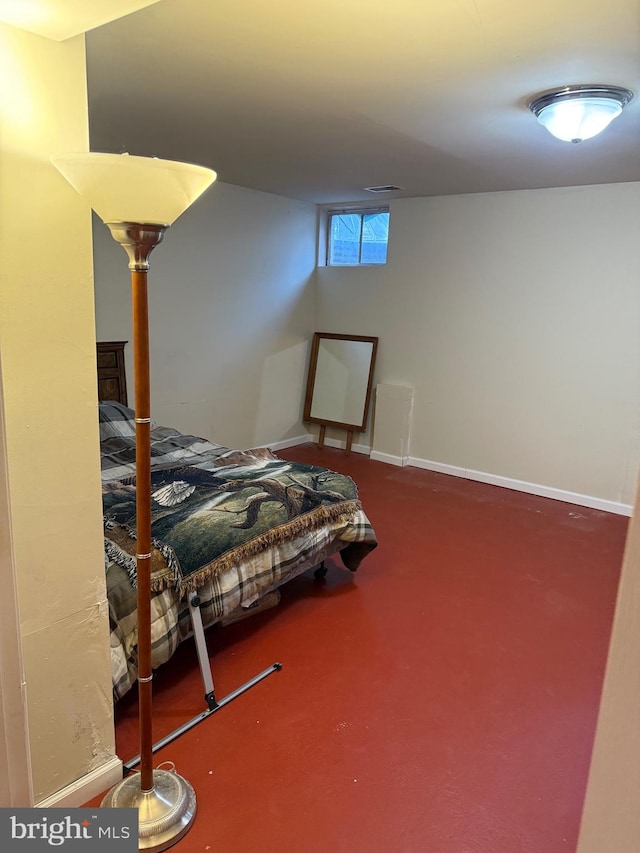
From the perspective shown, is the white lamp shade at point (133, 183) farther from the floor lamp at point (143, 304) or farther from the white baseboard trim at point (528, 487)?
the white baseboard trim at point (528, 487)

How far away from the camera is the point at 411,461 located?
516 cm

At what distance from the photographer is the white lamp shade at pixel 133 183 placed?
1.25 metres

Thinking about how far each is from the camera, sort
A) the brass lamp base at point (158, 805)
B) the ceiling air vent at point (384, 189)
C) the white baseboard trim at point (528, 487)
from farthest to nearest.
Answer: the ceiling air vent at point (384, 189), the white baseboard trim at point (528, 487), the brass lamp base at point (158, 805)

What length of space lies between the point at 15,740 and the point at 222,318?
380cm

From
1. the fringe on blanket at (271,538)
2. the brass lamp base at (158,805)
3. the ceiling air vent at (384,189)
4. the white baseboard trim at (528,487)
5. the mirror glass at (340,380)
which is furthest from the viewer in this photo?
the mirror glass at (340,380)

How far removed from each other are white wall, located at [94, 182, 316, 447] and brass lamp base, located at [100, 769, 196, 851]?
297 centimetres

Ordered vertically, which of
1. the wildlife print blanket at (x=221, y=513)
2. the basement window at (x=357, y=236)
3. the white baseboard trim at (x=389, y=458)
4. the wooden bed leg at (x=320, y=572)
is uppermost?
the basement window at (x=357, y=236)

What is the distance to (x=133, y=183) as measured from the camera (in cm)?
128

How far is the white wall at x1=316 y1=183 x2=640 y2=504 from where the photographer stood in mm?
4035

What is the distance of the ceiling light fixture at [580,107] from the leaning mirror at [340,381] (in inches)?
117

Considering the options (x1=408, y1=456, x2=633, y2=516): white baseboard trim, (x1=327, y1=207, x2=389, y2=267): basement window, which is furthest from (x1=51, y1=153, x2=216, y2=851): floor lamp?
(x1=327, y1=207, x2=389, y2=267): basement window

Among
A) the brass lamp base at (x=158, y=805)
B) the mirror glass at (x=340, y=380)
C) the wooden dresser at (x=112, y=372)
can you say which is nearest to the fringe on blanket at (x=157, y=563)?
Answer: the brass lamp base at (x=158, y=805)

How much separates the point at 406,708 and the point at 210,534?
3.24 ft

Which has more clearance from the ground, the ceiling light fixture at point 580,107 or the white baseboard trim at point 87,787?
the ceiling light fixture at point 580,107
